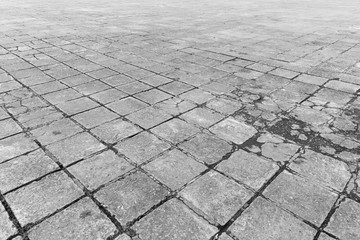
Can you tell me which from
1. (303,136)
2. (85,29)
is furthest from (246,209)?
(85,29)

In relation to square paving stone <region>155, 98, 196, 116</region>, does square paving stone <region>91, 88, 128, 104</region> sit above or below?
below

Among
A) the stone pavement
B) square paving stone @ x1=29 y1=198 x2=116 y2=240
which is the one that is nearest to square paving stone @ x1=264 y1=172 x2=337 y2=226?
the stone pavement

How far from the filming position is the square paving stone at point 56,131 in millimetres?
2423

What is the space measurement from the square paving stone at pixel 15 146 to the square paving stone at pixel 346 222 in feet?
7.53

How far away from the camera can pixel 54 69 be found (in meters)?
4.22

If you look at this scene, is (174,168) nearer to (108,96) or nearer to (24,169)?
(24,169)

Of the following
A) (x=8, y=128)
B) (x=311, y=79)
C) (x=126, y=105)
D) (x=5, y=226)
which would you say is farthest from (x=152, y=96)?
(x=311, y=79)

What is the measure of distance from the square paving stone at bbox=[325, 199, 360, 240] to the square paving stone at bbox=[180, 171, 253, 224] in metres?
0.51

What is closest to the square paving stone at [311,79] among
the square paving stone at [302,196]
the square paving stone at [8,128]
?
the square paving stone at [302,196]

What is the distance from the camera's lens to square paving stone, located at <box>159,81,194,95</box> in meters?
3.46

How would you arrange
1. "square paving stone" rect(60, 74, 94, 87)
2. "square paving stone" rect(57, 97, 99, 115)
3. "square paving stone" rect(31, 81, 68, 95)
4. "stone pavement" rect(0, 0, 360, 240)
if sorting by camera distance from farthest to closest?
"square paving stone" rect(60, 74, 94, 87) → "square paving stone" rect(31, 81, 68, 95) → "square paving stone" rect(57, 97, 99, 115) → "stone pavement" rect(0, 0, 360, 240)

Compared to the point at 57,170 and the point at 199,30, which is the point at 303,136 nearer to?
the point at 57,170

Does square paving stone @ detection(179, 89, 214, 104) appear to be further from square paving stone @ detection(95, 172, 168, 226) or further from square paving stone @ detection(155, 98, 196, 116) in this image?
square paving stone @ detection(95, 172, 168, 226)

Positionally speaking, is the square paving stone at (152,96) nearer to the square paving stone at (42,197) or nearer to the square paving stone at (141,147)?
the square paving stone at (141,147)
